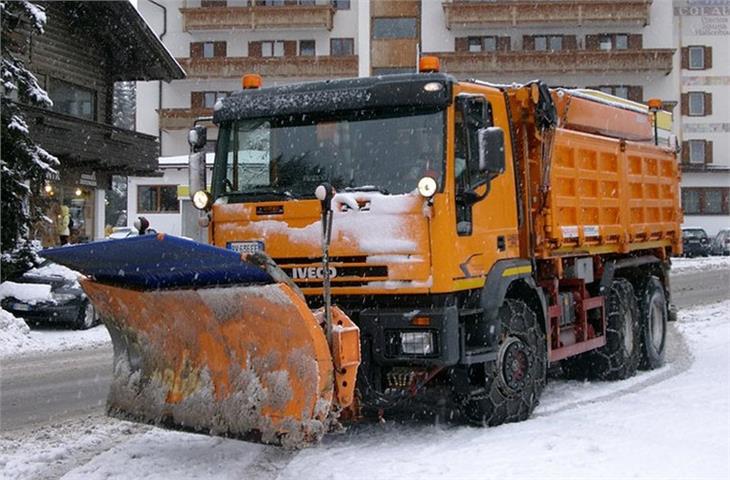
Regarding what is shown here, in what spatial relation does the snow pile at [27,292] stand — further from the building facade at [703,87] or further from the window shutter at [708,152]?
the window shutter at [708,152]

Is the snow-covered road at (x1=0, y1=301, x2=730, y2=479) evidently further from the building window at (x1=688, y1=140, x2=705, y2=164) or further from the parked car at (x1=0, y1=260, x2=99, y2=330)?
the building window at (x1=688, y1=140, x2=705, y2=164)

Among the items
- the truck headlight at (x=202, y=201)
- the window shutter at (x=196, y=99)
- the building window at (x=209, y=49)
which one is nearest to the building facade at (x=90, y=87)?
the truck headlight at (x=202, y=201)

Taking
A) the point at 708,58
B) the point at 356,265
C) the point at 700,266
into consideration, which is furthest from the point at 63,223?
the point at 708,58

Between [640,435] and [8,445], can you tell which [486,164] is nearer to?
[640,435]

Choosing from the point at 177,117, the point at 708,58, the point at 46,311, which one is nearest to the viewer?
the point at 46,311

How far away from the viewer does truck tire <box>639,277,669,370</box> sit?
438 inches

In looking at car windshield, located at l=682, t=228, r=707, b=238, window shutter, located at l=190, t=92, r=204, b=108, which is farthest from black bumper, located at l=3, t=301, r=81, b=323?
window shutter, located at l=190, t=92, r=204, b=108

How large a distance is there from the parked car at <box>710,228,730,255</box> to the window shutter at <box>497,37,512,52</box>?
13.4 metres

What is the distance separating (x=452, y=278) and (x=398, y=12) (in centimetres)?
4117

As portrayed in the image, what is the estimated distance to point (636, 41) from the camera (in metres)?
47.2

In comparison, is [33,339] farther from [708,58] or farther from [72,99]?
[708,58]

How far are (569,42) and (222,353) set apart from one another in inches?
1698

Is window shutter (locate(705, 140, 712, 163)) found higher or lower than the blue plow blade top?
higher

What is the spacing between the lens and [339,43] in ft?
154
